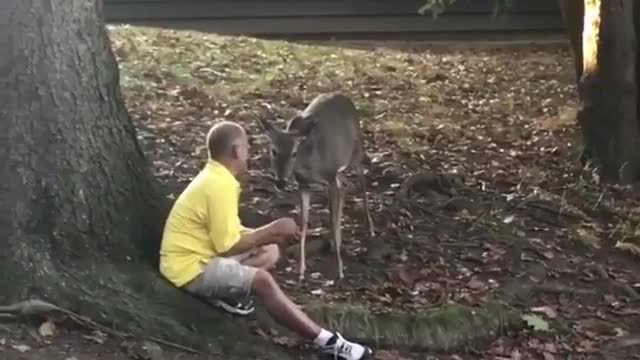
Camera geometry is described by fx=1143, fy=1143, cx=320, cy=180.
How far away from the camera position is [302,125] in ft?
23.2

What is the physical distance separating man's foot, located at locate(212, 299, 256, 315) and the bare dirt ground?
191 millimetres

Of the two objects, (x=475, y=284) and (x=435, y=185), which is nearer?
(x=475, y=284)

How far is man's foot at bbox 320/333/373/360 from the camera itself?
609 cm

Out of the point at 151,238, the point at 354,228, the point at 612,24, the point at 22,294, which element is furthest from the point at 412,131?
the point at 22,294

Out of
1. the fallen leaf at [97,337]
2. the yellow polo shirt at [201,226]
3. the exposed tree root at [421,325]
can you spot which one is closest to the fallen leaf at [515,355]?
the exposed tree root at [421,325]

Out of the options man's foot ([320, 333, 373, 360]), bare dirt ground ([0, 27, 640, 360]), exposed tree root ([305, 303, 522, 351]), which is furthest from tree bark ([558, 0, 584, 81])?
man's foot ([320, 333, 373, 360])

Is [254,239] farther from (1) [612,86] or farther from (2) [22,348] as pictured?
(1) [612,86]

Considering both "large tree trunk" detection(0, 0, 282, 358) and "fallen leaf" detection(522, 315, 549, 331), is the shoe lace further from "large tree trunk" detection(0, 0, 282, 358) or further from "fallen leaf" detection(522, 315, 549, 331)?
"fallen leaf" detection(522, 315, 549, 331)

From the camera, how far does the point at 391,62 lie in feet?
51.8

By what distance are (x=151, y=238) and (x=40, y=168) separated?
86 centimetres

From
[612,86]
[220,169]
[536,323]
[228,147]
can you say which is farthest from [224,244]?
[612,86]

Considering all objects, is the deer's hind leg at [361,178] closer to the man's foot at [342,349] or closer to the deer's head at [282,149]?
the deer's head at [282,149]

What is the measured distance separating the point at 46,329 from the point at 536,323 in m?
3.25

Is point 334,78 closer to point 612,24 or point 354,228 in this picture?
point 612,24
